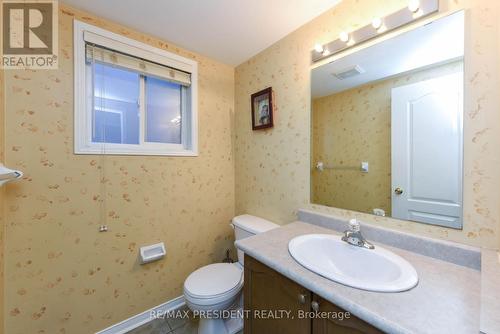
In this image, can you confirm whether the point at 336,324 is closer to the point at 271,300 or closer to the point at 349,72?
the point at 271,300

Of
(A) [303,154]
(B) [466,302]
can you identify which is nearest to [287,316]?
(B) [466,302]

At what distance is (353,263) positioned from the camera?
987mm

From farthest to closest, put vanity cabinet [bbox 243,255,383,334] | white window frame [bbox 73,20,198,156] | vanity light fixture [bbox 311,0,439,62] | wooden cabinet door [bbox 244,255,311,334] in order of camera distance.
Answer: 1. white window frame [bbox 73,20,198,156]
2. vanity light fixture [bbox 311,0,439,62]
3. wooden cabinet door [bbox 244,255,311,334]
4. vanity cabinet [bbox 243,255,383,334]

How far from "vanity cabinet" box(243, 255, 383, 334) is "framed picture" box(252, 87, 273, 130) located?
1.06 metres

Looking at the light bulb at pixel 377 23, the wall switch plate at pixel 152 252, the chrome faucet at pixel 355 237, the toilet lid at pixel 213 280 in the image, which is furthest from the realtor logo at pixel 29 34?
the chrome faucet at pixel 355 237

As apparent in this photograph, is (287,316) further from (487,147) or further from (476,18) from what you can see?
(476,18)

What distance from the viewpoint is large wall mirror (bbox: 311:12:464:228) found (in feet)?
2.89

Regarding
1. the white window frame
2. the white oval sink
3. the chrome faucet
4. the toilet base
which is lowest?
the toilet base

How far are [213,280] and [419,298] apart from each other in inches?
44.2

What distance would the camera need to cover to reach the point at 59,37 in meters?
1.23

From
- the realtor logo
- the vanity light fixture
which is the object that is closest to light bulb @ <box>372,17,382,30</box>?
the vanity light fixture

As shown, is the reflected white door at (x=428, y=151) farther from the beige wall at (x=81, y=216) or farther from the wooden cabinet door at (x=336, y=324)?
the beige wall at (x=81, y=216)

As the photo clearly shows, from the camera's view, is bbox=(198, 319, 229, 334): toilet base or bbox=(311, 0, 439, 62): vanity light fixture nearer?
bbox=(311, 0, 439, 62): vanity light fixture

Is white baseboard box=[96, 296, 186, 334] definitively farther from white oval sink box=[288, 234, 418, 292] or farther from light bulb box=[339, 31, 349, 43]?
light bulb box=[339, 31, 349, 43]
